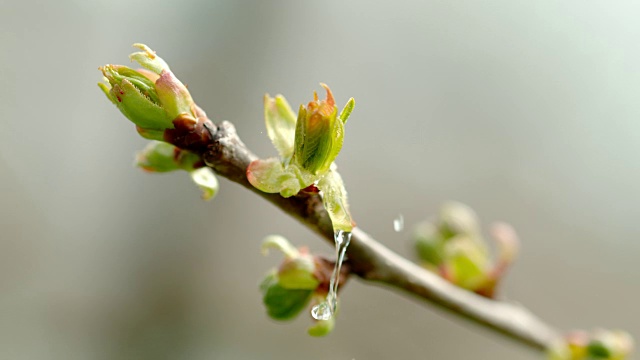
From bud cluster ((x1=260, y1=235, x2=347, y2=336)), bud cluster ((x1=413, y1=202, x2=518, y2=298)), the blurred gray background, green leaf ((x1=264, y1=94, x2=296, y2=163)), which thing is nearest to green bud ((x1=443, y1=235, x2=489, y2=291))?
bud cluster ((x1=413, y1=202, x2=518, y2=298))

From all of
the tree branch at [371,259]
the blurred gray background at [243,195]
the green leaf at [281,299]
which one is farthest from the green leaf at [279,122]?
the blurred gray background at [243,195]

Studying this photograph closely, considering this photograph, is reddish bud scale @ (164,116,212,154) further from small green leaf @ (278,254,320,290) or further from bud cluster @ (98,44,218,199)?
small green leaf @ (278,254,320,290)

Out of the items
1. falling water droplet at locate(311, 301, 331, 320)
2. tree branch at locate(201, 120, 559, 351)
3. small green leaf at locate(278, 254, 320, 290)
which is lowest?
falling water droplet at locate(311, 301, 331, 320)

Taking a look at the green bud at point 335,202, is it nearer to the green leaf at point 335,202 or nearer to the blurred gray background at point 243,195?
the green leaf at point 335,202

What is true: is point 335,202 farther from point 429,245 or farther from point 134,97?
point 429,245

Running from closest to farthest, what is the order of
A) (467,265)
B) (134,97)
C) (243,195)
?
(134,97) → (467,265) → (243,195)

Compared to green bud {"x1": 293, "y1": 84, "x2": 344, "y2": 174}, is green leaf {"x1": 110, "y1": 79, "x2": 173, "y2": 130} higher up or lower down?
lower down

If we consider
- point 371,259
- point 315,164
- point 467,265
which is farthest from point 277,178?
point 467,265
